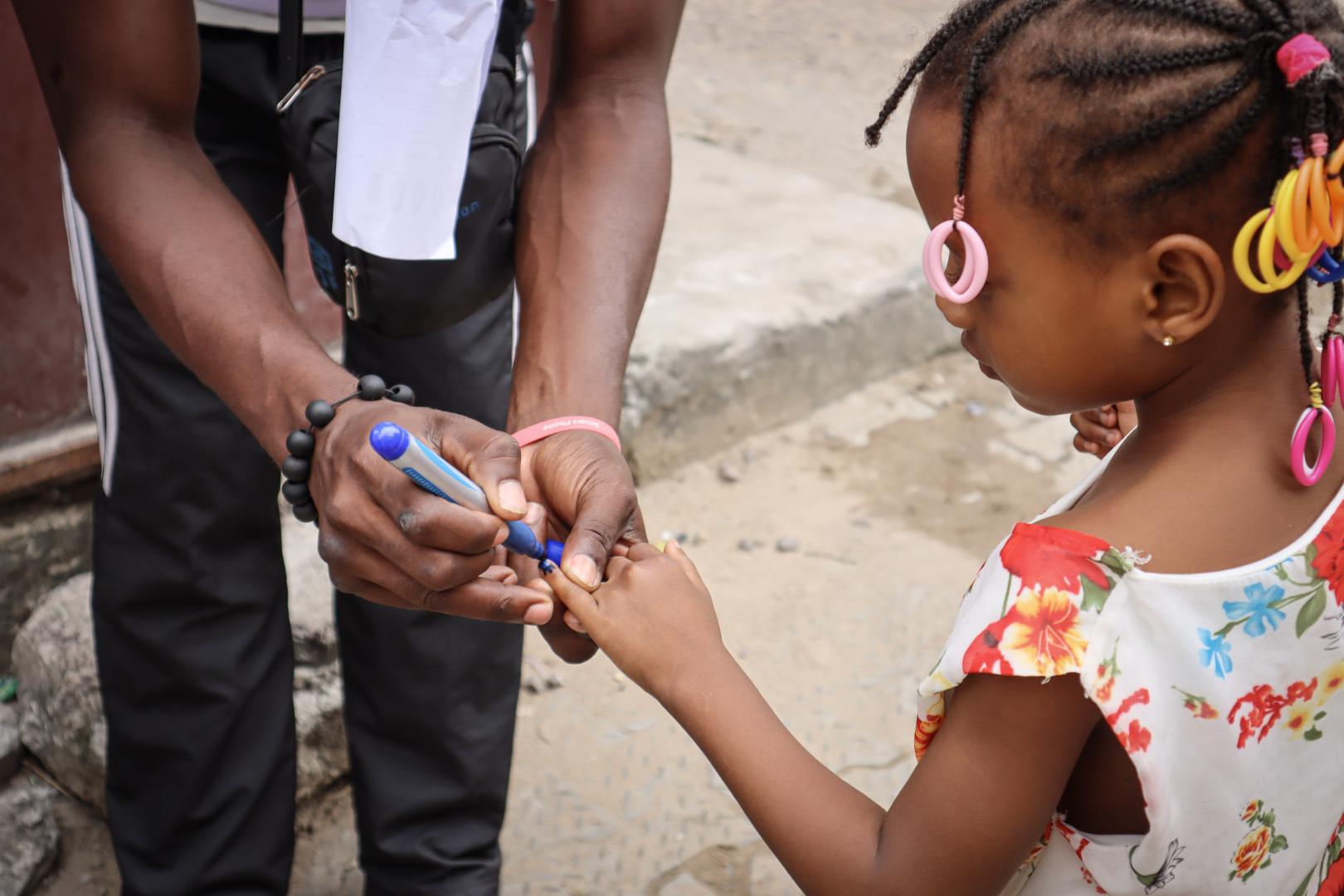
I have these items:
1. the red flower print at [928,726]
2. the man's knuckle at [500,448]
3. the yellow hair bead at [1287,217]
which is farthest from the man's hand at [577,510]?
the yellow hair bead at [1287,217]

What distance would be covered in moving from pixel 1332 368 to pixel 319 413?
0.93m

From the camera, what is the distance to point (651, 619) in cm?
128

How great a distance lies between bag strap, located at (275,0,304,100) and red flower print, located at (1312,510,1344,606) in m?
1.22

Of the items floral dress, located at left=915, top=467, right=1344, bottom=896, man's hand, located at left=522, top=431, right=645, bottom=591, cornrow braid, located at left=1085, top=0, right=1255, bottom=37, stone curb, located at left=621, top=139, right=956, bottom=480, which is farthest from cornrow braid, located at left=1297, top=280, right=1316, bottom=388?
stone curb, located at left=621, top=139, right=956, bottom=480

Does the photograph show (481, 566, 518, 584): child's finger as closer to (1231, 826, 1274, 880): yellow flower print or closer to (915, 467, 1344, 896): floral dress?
(915, 467, 1344, 896): floral dress

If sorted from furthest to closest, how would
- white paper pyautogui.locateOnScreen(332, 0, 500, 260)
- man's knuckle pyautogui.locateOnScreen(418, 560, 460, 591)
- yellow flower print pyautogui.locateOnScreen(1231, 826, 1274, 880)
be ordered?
white paper pyautogui.locateOnScreen(332, 0, 500, 260)
man's knuckle pyautogui.locateOnScreen(418, 560, 460, 591)
yellow flower print pyautogui.locateOnScreen(1231, 826, 1274, 880)

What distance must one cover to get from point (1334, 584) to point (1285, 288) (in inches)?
10.2

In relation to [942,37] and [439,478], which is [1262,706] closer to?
[942,37]

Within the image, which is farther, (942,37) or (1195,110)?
(942,37)

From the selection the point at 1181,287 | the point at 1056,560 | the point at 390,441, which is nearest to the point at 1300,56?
the point at 1181,287

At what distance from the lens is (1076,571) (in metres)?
1.07

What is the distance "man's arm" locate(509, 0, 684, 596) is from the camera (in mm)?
1673

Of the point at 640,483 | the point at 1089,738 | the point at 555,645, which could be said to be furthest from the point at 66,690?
the point at 1089,738

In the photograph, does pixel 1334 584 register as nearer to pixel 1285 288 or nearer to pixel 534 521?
pixel 1285 288
